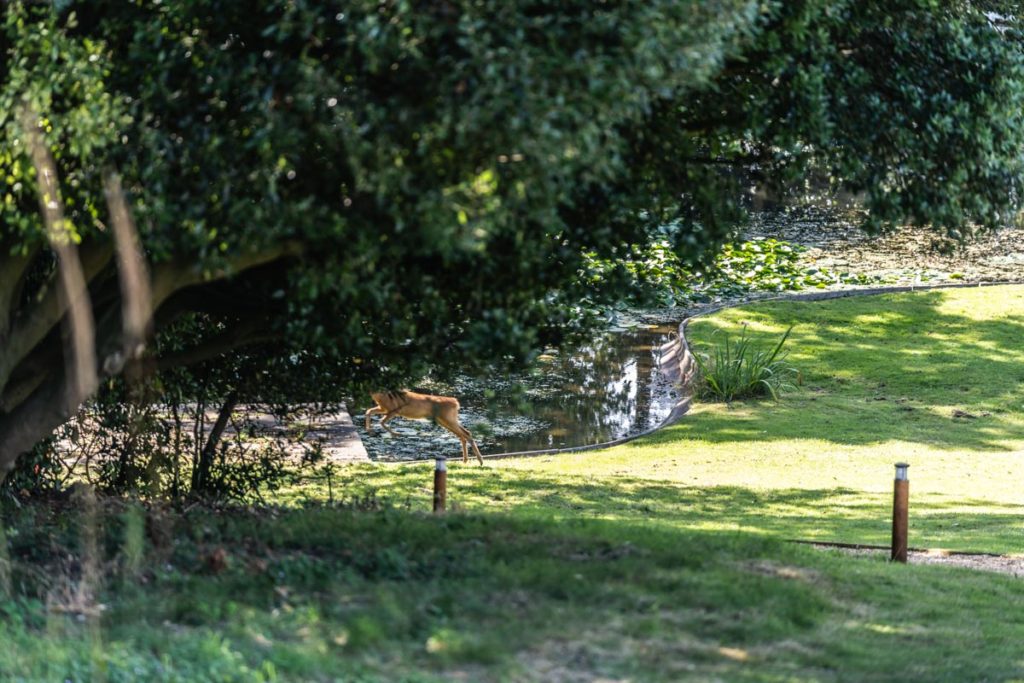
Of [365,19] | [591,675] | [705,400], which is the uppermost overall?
[365,19]

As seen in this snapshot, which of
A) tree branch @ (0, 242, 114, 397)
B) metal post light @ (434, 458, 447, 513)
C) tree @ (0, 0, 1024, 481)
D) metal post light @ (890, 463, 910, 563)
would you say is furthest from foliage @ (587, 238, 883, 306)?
tree branch @ (0, 242, 114, 397)

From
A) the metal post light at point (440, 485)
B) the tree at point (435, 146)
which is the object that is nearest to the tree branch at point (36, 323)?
the tree at point (435, 146)

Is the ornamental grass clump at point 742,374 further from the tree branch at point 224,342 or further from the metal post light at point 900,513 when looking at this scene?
the tree branch at point 224,342

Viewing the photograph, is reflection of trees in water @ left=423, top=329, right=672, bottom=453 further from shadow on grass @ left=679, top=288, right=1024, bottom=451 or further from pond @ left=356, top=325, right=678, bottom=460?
shadow on grass @ left=679, top=288, right=1024, bottom=451

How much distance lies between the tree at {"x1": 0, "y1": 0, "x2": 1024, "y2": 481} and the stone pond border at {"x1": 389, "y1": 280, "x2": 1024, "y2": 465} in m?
9.25

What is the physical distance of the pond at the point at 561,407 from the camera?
19406 millimetres

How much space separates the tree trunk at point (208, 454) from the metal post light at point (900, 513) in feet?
18.5

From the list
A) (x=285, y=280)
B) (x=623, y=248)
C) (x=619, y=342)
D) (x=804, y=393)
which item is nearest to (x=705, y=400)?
(x=804, y=393)

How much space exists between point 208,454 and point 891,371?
45.8 ft

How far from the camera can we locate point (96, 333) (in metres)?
8.23

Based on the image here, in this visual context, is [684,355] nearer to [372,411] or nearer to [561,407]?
[561,407]

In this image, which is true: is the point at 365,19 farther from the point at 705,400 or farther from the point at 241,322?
the point at 705,400

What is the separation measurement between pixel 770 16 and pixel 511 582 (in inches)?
137

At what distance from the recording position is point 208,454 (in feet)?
38.3
